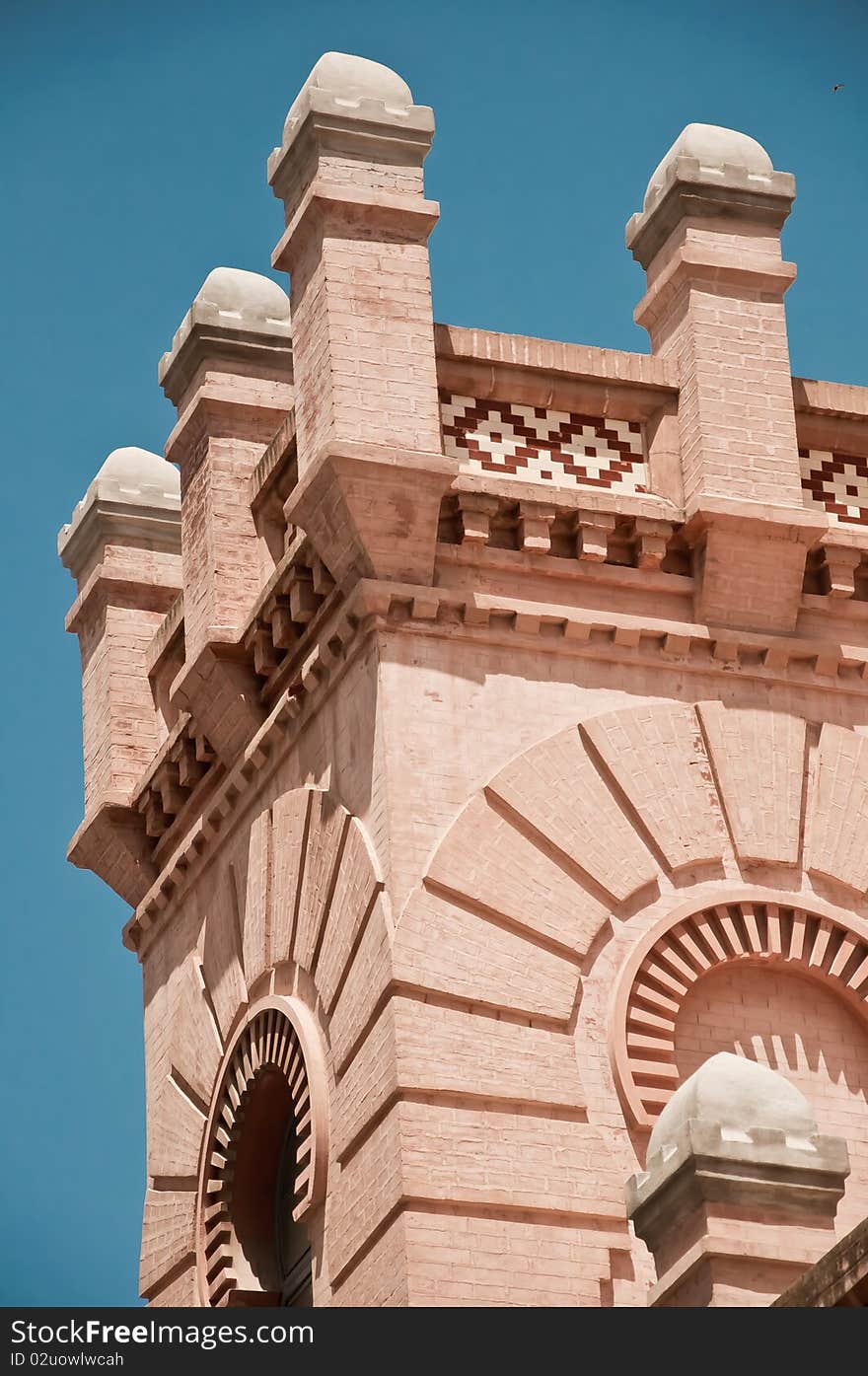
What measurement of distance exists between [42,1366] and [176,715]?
9.90m

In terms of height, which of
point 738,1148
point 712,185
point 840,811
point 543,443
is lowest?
point 738,1148

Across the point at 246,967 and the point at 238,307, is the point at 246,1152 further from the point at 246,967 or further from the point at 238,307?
the point at 238,307

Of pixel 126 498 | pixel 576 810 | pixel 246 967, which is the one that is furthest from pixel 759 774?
pixel 126 498

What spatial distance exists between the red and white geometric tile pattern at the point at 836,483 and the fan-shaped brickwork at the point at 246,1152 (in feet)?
16.1

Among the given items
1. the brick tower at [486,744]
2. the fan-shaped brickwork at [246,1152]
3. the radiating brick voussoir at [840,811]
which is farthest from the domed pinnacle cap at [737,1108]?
the fan-shaped brickwork at [246,1152]

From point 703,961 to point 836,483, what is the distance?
12.4 ft

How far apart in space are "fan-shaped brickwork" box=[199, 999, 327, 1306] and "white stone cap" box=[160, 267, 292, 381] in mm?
4849

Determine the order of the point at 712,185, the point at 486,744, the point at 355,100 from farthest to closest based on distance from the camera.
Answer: the point at 712,185, the point at 355,100, the point at 486,744

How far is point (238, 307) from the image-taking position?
2130cm

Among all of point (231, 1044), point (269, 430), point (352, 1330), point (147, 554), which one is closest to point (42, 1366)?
point (352, 1330)

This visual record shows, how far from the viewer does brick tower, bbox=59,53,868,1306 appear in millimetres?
17391

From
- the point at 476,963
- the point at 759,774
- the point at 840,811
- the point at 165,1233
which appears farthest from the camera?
the point at 165,1233

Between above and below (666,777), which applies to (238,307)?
above

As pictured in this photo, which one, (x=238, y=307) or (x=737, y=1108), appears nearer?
(x=737, y=1108)
